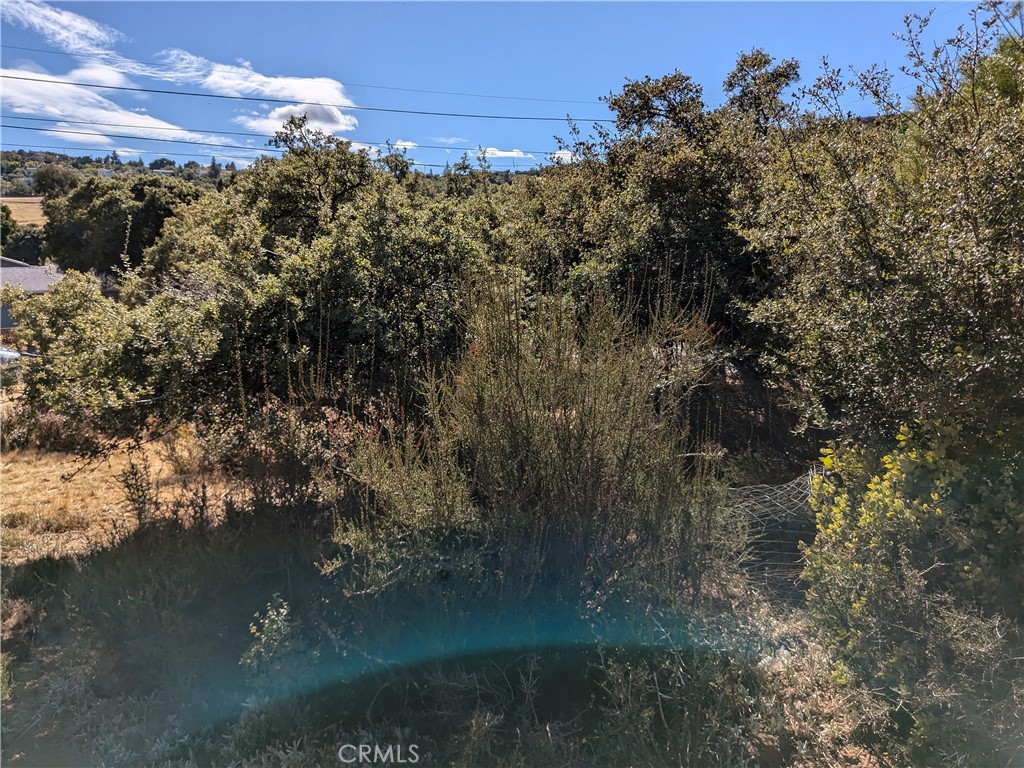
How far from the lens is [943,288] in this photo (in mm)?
2736

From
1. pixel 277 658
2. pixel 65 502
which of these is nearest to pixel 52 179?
pixel 65 502

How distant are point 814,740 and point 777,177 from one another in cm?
420

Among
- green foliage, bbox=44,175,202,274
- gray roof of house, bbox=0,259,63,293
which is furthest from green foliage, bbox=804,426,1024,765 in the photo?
gray roof of house, bbox=0,259,63,293

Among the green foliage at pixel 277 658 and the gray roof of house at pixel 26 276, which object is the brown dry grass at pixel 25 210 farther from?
the green foliage at pixel 277 658

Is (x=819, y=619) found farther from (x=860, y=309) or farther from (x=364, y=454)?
(x=364, y=454)

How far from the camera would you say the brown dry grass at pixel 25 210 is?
138ft

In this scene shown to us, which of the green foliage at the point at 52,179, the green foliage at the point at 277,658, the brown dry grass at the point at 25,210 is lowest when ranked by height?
the green foliage at the point at 277,658

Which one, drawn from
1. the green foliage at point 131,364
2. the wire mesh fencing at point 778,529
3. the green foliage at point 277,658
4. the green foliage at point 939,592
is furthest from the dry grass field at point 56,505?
the green foliage at point 939,592

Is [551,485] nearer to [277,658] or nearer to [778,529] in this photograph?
[277,658]

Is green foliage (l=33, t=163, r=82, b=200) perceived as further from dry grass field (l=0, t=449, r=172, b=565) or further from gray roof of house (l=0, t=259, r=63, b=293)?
dry grass field (l=0, t=449, r=172, b=565)

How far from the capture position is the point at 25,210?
48.0m

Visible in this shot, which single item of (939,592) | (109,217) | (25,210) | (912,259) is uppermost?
(25,210)

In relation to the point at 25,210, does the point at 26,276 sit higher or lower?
lower

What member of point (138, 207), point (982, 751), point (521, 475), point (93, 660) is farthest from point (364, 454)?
point (138, 207)
